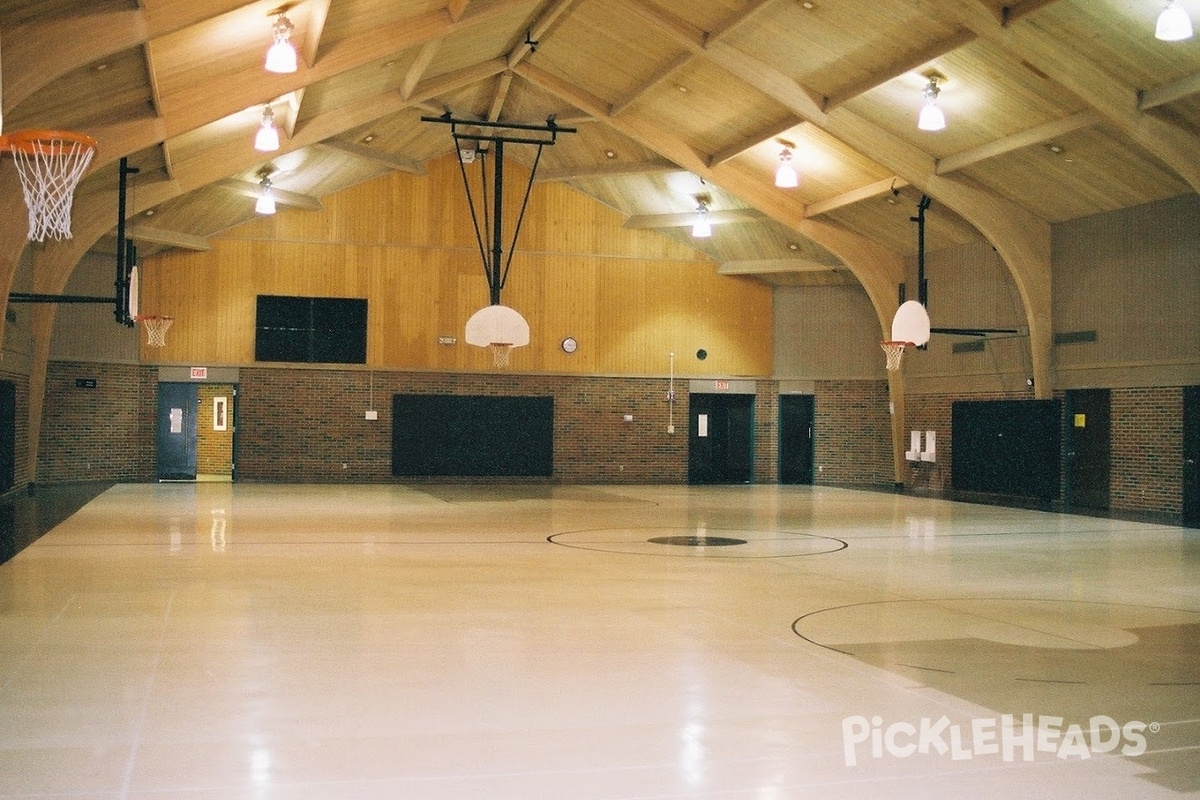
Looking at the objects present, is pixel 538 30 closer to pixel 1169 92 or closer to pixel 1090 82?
pixel 1090 82

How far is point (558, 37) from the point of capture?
16.8m

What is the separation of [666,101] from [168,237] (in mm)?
9608

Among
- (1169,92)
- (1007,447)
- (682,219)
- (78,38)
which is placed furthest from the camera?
(682,219)

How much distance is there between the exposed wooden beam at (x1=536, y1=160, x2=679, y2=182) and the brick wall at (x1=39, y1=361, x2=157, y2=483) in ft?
29.2

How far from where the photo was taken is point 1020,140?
50.8 ft

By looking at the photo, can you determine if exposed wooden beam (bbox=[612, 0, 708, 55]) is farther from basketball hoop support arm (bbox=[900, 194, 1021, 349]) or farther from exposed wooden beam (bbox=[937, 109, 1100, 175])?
basketball hoop support arm (bbox=[900, 194, 1021, 349])

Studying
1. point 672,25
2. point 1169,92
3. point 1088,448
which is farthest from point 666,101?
point 1088,448

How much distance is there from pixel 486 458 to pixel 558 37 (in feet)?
32.0

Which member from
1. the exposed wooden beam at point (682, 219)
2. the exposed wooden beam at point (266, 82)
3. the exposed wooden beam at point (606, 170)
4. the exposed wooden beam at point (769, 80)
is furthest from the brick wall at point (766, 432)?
the exposed wooden beam at point (266, 82)

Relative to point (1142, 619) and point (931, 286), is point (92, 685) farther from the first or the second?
point (931, 286)

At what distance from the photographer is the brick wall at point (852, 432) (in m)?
24.6

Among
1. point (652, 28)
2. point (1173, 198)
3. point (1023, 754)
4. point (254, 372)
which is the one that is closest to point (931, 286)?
point (1173, 198)

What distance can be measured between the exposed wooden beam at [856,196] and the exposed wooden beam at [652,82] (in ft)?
13.9

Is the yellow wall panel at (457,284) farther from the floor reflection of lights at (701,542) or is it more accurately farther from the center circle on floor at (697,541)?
the center circle on floor at (697,541)
